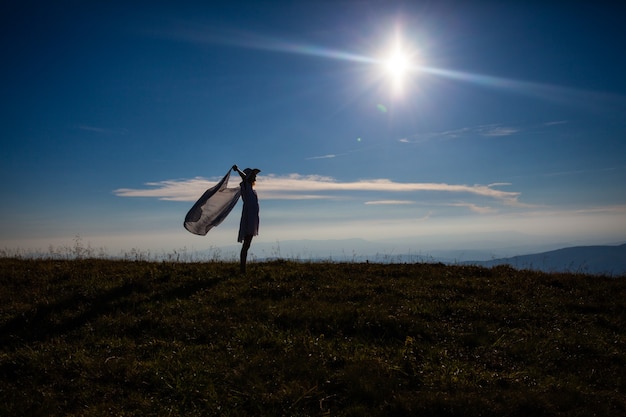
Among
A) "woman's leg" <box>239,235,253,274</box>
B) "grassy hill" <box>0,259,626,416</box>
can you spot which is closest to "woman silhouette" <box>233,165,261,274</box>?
"woman's leg" <box>239,235,253,274</box>

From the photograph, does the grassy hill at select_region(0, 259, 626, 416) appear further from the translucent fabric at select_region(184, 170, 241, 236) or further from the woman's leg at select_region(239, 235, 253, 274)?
the translucent fabric at select_region(184, 170, 241, 236)

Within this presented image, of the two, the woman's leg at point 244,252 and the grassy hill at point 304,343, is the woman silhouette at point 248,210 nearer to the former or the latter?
the woman's leg at point 244,252

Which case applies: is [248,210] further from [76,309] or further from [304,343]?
[304,343]

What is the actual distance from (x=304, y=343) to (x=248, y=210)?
7571 millimetres

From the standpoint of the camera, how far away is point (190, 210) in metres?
16.1

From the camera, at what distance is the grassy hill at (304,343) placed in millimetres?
6988

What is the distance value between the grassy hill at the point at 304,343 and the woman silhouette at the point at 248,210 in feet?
4.73

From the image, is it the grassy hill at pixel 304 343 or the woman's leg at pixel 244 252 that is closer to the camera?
the grassy hill at pixel 304 343

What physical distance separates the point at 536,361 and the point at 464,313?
2824 millimetres

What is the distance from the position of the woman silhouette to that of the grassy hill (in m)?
1.44

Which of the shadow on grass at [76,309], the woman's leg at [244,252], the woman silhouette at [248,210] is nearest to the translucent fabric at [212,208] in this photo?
the woman silhouette at [248,210]

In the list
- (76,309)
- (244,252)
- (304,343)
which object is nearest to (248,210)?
(244,252)

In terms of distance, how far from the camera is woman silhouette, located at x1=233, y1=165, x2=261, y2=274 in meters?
15.5

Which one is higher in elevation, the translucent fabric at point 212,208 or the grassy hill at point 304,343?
the translucent fabric at point 212,208
